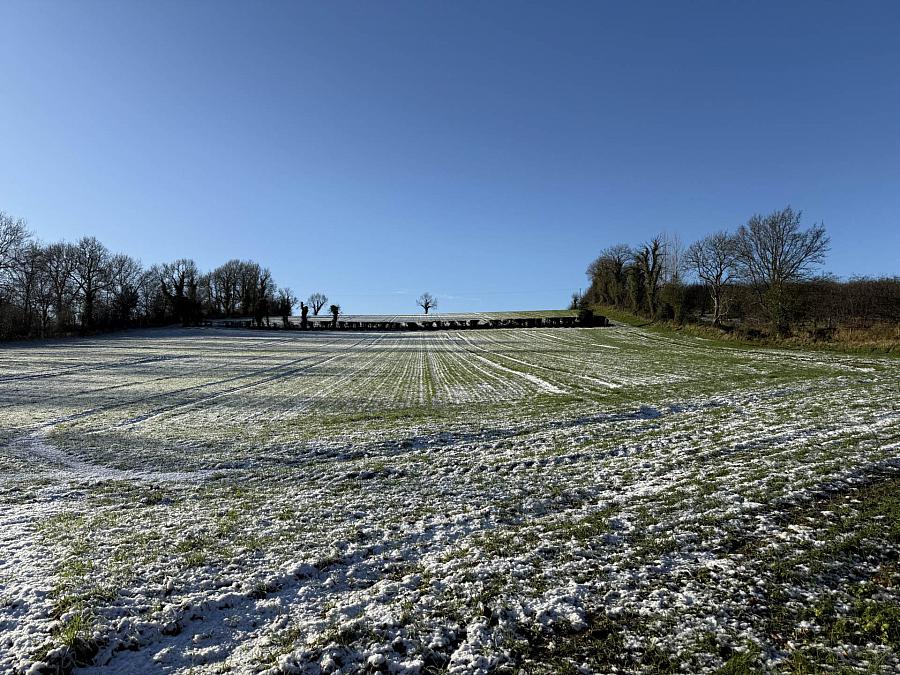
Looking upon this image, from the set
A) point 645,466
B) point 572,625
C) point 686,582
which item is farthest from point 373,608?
point 645,466

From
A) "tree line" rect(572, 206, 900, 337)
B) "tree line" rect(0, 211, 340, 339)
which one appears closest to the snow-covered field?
"tree line" rect(572, 206, 900, 337)

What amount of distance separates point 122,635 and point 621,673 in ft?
A: 14.8

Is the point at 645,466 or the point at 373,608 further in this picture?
the point at 645,466

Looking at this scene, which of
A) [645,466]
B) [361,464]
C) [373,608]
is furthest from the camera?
[361,464]

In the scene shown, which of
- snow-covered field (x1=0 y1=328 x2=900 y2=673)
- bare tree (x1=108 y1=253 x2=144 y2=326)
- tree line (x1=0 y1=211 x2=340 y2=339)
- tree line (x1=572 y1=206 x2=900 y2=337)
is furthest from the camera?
bare tree (x1=108 y1=253 x2=144 y2=326)

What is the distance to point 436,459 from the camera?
9398 mm

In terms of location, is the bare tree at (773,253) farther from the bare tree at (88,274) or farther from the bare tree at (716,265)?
the bare tree at (88,274)

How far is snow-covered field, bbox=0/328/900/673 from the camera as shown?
370 centimetres

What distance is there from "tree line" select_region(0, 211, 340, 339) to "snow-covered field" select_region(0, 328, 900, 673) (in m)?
67.4

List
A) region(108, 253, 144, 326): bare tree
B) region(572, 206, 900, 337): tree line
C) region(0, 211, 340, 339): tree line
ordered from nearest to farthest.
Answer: region(572, 206, 900, 337): tree line → region(0, 211, 340, 339): tree line → region(108, 253, 144, 326): bare tree

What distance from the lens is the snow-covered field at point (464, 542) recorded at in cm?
370

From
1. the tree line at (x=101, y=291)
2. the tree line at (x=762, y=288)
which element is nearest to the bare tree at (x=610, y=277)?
the tree line at (x=762, y=288)

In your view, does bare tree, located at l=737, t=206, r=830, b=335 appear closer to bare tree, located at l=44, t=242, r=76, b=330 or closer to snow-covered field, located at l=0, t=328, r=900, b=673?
snow-covered field, located at l=0, t=328, r=900, b=673

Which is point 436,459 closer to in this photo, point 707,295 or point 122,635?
point 122,635
